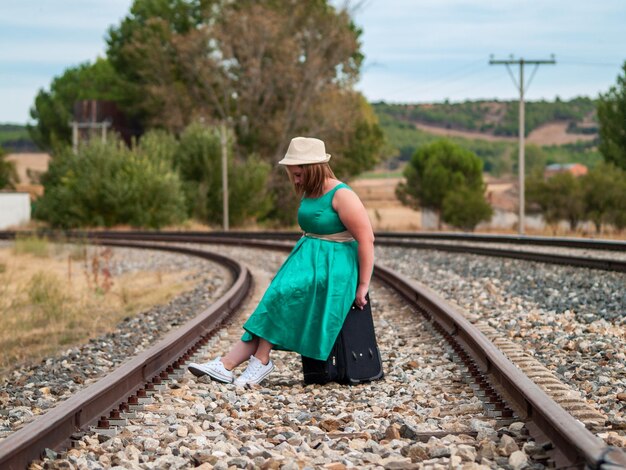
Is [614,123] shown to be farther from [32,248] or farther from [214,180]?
[32,248]

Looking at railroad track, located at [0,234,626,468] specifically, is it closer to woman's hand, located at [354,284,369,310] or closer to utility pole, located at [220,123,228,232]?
woman's hand, located at [354,284,369,310]

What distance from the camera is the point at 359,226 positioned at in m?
6.50

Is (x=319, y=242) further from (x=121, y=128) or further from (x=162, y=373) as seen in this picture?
(x=121, y=128)

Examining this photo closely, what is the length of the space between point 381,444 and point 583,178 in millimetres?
42359

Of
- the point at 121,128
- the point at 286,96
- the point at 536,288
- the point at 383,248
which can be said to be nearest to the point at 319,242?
the point at 536,288

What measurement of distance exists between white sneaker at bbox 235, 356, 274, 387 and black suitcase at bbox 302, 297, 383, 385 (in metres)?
0.28

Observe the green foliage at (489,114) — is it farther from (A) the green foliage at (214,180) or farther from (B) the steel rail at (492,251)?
(B) the steel rail at (492,251)

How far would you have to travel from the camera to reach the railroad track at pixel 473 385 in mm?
4047

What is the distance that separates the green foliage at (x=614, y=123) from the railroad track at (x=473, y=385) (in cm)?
4539

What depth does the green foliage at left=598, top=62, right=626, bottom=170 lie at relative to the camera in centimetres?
5200

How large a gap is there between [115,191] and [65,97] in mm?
47043

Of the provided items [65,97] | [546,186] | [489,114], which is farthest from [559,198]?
[489,114]

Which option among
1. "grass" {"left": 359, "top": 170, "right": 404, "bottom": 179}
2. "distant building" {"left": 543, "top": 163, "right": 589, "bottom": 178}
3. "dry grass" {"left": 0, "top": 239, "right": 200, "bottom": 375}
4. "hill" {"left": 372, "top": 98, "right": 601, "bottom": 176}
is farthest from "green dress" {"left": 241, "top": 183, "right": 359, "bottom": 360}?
"hill" {"left": 372, "top": 98, "right": 601, "bottom": 176}

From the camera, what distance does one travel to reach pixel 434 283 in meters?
14.3
